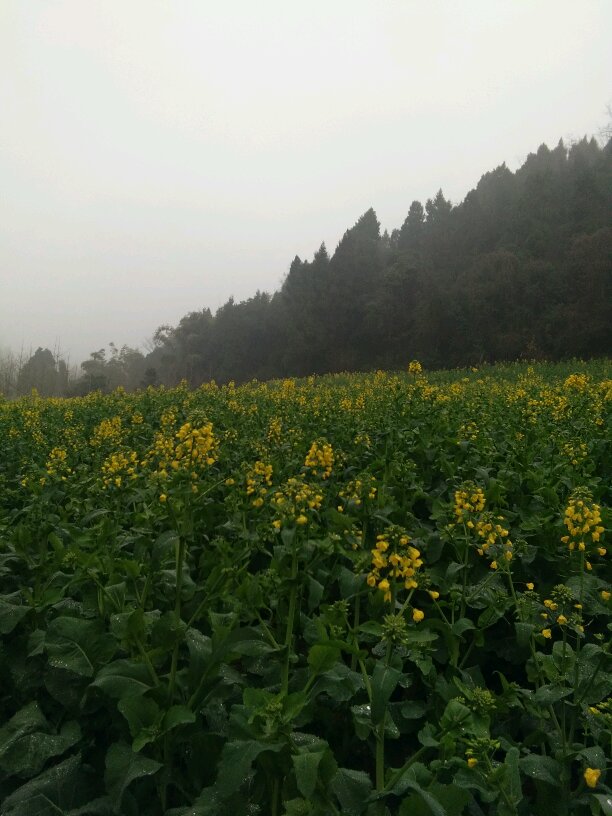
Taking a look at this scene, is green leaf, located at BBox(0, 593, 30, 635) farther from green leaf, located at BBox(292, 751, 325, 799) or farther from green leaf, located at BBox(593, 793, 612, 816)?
green leaf, located at BBox(593, 793, 612, 816)

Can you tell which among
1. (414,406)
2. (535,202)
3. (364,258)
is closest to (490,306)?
(535,202)

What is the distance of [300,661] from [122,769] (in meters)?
0.82

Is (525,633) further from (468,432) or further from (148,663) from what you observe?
(468,432)

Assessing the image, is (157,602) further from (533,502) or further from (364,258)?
(364,258)

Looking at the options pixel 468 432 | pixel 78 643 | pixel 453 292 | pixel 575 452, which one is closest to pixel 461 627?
pixel 78 643

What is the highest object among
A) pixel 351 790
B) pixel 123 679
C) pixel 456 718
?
pixel 123 679

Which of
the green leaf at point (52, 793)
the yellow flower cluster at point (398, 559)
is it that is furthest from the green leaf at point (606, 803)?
the green leaf at point (52, 793)

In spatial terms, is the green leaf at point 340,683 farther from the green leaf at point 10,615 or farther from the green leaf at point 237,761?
the green leaf at point 10,615

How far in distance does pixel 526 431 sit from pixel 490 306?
92.7 feet

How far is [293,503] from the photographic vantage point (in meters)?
2.37

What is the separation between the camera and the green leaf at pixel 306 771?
4.73 ft

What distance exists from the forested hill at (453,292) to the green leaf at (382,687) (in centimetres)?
2925

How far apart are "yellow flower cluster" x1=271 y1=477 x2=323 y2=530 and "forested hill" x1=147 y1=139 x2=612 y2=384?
94.2ft

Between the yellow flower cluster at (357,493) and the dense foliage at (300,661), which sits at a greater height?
the yellow flower cluster at (357,493)
